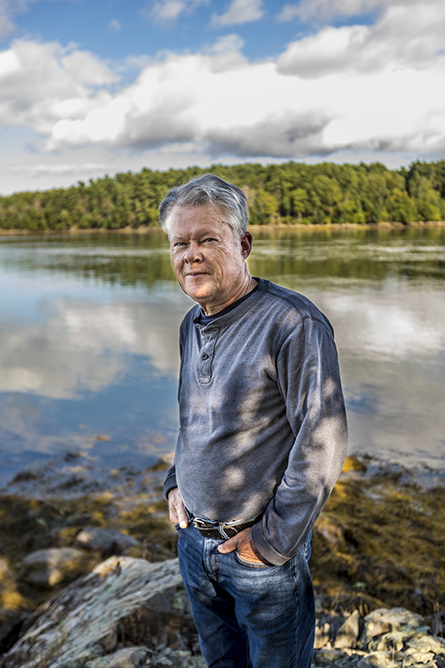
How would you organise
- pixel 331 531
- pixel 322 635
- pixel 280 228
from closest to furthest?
pixel 322 635 < pixel 331 531 < pixel 280 228

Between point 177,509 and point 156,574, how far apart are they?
1.61 metres

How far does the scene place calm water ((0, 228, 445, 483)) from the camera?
25.2 ft

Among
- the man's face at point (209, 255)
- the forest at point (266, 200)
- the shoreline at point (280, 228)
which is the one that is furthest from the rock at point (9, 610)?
the forest at point (266, 200)

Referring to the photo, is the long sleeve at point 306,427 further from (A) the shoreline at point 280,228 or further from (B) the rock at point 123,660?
(A) the shoreline at point 280,228

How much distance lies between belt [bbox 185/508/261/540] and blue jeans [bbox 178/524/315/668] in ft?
0.13

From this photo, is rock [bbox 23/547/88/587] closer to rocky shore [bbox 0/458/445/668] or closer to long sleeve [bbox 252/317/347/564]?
rocky shore [bbox 0/458/445/668]

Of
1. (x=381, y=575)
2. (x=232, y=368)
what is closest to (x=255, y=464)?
(x=232, y=368)

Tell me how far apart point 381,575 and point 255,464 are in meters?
3.23

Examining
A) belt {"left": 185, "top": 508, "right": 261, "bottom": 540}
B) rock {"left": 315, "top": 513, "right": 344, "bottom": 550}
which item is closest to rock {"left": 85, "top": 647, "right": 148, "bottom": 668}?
belt {"left": 185, "top": 508, "right": 261, "bottom": 540}

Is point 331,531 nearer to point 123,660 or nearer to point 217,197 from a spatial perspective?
point 123,660

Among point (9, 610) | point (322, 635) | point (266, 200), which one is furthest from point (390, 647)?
point (266, 200)

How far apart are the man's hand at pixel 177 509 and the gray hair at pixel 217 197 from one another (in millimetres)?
1181

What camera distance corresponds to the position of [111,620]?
2.91 m

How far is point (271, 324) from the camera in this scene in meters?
1.67
